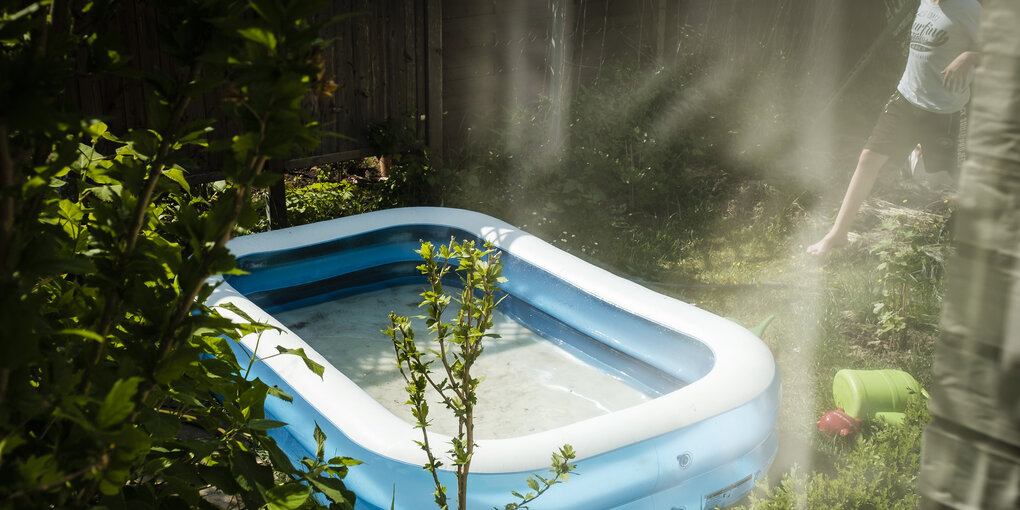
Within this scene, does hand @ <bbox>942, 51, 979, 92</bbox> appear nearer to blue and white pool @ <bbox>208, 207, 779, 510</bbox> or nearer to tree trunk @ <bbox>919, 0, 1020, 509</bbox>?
blue and white pool @ <bbox>208, 207, 779, 510</bbox>

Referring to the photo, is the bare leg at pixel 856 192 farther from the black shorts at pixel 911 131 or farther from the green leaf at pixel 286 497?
the green leaf at pixel 286 497

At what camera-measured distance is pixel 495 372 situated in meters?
4.55

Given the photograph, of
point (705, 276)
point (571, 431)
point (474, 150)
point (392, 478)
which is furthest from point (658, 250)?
point (392, 478)

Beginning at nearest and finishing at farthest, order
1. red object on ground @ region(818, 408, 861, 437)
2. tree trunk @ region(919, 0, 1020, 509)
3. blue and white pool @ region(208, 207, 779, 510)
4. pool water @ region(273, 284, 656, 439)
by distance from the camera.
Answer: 1. tree trunk @ region(919, 0, 1020, 509)
2. blue and white pool @ region(208, 207, 779, 510)
3. red object on ground @ region(818, 408, 861, 437)
4. pool water @ region(273, 284, 656, 439)

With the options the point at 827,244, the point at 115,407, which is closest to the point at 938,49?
the point at 827,244

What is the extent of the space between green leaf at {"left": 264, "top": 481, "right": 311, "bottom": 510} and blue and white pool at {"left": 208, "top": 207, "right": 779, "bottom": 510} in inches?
32.1

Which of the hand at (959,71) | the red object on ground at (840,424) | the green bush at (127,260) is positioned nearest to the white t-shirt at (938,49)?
the hand at (959,71)

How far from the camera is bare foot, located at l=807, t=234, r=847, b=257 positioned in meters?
5.36

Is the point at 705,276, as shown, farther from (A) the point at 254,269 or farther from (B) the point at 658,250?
(A) the point at 254,269

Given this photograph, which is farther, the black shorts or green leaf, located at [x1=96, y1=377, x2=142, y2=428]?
the black shorts

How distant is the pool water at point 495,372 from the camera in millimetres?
4113

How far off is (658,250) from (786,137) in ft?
7.37

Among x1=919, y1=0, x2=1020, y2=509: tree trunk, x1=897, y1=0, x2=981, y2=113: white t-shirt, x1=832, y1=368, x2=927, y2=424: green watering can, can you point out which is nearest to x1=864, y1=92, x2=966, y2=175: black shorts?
x1=897, y1=0, x2=981, y2=113: white t-shirt

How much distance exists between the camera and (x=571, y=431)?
9.96 feet
